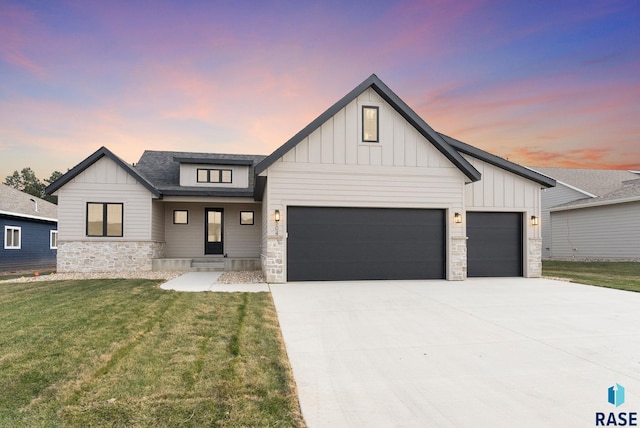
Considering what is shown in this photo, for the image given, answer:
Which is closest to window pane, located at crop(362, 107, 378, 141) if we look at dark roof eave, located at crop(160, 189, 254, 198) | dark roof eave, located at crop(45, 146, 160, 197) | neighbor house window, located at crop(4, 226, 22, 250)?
dark roof eave, located at crop(160, 189, 254, 198)

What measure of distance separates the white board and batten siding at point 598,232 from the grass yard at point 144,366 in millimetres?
21050

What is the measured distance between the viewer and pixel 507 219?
1248 cm

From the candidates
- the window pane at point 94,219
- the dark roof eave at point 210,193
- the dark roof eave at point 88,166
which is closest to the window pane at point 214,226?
the dark roof eave at point 210,193

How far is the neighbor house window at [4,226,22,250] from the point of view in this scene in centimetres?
1612

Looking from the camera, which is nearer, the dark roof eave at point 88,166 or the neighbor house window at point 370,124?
the neighbor house window at point 370,124

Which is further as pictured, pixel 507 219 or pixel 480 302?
pixel 507 219

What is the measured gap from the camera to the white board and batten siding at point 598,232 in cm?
1844

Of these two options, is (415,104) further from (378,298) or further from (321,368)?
(321,368)

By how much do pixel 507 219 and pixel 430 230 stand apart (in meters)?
3.23

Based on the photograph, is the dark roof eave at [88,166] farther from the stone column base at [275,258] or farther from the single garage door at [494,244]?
the single garage door at [494,244]

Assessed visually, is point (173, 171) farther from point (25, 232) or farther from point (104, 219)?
point (25, 232)

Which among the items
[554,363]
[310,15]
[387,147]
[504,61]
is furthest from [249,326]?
[504,61]

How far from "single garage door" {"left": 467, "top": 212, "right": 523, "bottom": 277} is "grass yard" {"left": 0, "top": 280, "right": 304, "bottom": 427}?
8.31 m

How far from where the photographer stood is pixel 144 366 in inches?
151
